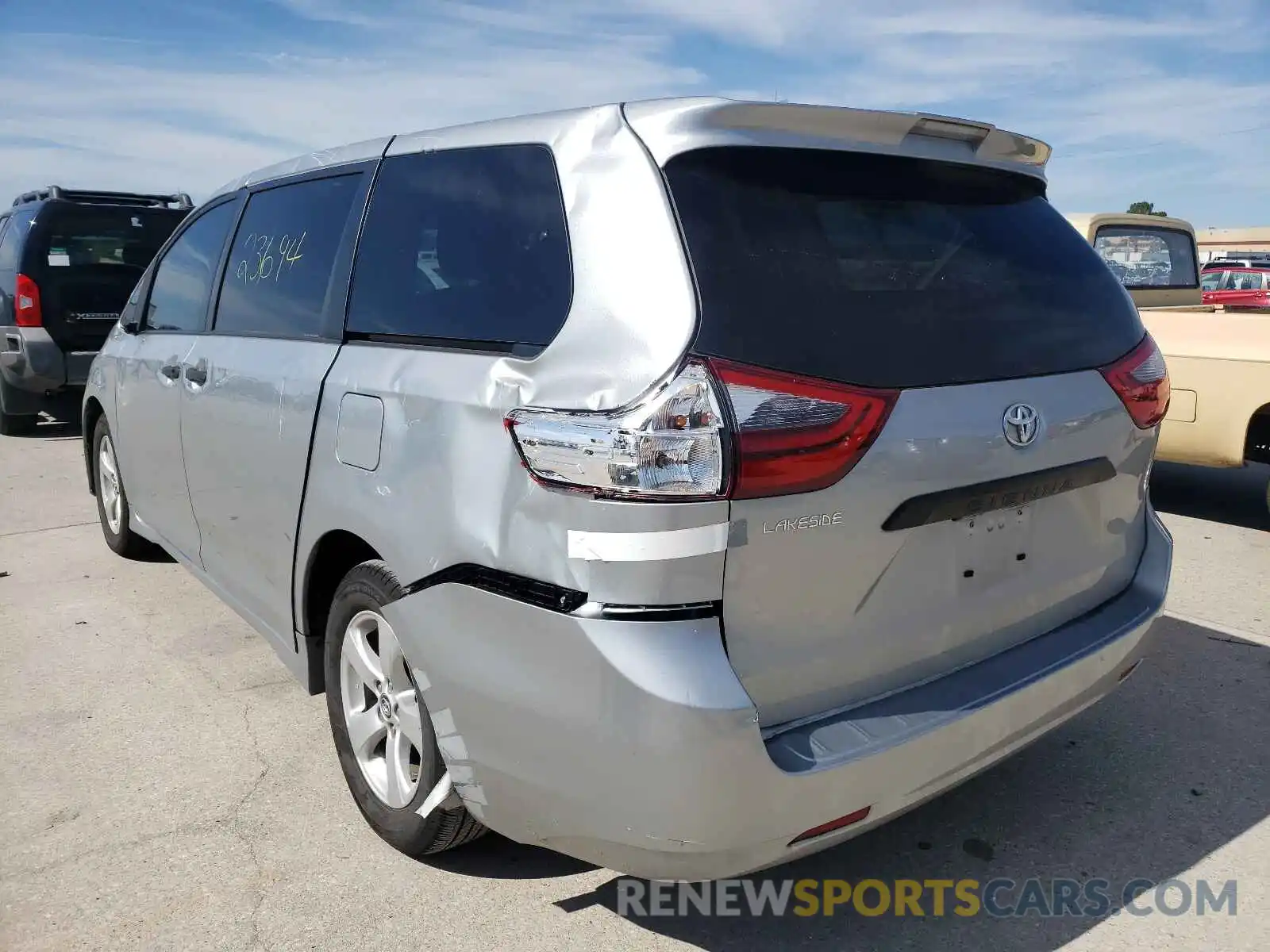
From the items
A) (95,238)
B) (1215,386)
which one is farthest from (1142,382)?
(95,238)

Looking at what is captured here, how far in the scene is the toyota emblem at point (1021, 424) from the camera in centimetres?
227

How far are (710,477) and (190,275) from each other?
3132mm

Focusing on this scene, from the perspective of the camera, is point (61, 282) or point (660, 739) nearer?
point (660, 739)

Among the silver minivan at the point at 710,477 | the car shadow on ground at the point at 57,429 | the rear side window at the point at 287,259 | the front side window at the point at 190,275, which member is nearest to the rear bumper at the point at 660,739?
the silver minivan at the point at 710,477

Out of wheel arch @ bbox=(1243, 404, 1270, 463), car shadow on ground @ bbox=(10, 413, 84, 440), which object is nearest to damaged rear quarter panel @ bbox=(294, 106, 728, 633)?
wheel arch @ bbox=(1243, 404, 1270, 463)

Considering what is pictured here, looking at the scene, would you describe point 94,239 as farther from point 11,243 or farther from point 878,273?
point 878,273

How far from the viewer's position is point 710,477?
1917 millimetres

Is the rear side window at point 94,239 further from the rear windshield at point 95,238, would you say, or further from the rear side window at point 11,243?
the rear side window at point 11,243

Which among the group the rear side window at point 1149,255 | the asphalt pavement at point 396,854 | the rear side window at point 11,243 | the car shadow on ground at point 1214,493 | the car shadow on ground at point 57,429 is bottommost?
the car shadow on ground at point 57,429

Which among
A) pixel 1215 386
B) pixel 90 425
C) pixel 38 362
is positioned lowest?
pixel 38 362

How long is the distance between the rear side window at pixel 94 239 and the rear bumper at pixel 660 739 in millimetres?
8524

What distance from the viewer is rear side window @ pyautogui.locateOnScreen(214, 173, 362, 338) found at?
10.1 ft

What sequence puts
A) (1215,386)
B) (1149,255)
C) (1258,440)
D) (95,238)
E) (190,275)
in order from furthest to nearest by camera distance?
(95,238) → (1149,255) → (1258,440) → (1215,386) → (190,275)

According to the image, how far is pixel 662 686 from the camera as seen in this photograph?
6.21ft
